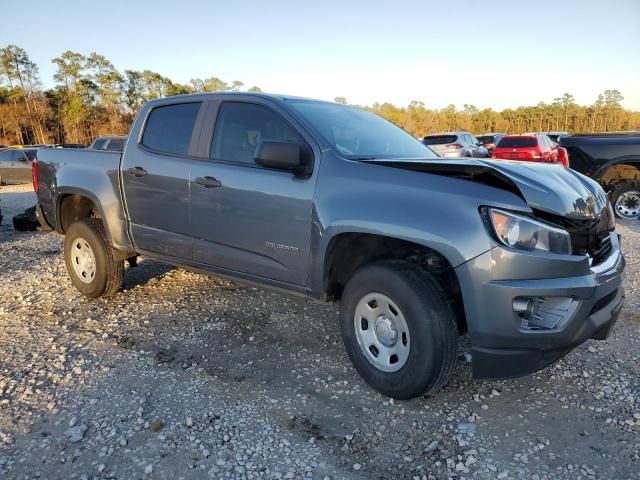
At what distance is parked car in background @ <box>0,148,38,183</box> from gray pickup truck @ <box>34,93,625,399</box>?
17747mm

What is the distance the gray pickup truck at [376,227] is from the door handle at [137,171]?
14mm

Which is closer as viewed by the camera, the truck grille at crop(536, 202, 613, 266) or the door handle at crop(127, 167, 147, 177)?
the truck grille at crop(536, 202, 613, 266)

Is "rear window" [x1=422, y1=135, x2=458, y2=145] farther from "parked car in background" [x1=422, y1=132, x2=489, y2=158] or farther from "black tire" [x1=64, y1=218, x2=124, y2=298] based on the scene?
"black tire" [x1=64, y1=218, x2=124, y2=298]

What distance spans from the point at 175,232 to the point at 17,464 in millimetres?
2040

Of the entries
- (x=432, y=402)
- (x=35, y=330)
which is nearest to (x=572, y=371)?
(x=432, y=402)

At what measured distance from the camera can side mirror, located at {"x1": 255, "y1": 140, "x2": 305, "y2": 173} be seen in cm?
313

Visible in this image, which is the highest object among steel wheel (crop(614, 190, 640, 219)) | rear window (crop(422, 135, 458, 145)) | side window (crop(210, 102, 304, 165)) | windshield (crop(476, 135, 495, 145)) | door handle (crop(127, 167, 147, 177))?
side window (crop(210, 102, 304, 165))

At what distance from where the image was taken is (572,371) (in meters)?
3.45

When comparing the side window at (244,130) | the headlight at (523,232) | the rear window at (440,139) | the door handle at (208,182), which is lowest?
the headlight at (523,232)

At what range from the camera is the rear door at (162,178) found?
4.06 metres

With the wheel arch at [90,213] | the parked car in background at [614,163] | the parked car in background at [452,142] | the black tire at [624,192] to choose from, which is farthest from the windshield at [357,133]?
the parked car in background at [452,142]

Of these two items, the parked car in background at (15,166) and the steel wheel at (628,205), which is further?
the parked car in background at (15,166)

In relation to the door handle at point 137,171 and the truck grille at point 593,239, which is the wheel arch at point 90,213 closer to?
the door handle at point 137,171

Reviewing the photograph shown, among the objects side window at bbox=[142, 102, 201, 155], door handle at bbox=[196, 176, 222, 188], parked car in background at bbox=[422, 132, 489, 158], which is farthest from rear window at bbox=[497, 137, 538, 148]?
door handle at bbox=[196, 176, 222, 188]
